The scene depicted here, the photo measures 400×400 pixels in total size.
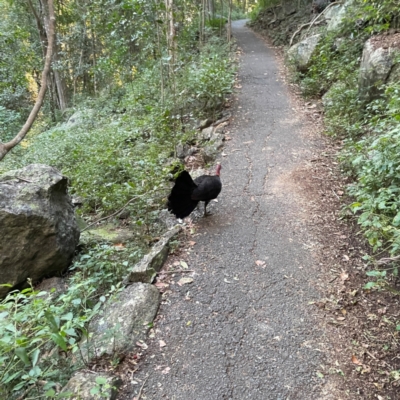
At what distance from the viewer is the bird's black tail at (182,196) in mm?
4344

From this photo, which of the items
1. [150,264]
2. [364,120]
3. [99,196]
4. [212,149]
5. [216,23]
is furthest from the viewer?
[216,23]

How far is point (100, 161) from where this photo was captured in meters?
6.41

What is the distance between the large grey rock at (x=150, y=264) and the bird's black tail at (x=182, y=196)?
0.45m

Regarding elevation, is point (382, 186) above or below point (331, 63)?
below

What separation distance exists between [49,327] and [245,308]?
1995 millimetres

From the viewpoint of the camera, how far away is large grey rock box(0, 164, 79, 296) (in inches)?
155

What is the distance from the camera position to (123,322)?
9.95 ft

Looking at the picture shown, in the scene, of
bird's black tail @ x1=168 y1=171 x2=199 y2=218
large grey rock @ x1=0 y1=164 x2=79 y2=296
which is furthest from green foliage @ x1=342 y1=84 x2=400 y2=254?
large grey rock @ x1=0 y1=164 x2=79 y2=296

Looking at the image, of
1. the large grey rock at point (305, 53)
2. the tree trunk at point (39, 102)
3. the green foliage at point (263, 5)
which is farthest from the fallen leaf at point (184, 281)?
the green foliage at point (263, 5)

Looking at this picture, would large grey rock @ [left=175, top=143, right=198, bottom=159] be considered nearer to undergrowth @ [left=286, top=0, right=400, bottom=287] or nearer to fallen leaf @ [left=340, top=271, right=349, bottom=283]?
undergrowth @ [left=286, top=0, right=400, bottom=287]

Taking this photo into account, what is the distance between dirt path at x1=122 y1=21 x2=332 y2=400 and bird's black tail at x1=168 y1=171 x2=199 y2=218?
43cm

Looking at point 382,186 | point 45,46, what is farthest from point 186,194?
point 45,46

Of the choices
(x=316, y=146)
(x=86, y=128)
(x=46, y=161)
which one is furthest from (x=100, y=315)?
(x=86, y=128)

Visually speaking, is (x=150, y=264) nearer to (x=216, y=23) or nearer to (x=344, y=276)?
(x=344, y=276)
